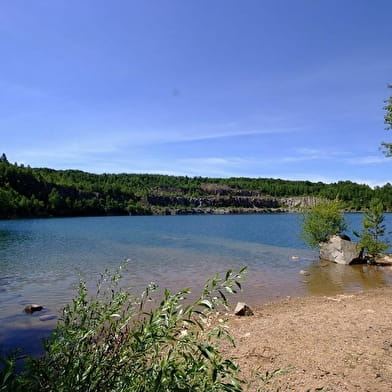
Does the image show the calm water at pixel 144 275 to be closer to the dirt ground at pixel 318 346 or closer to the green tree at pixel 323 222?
the green tree at pixel 323 222

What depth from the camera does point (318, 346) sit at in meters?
11.2

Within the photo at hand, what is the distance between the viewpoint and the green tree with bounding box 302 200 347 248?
3841 cm

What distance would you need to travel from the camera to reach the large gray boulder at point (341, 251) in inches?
1396

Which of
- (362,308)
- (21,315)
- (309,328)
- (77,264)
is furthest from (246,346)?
(77,264)

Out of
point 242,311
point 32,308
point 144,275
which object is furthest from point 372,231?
point 32,308

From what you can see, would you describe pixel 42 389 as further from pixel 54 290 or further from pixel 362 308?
pixel 54 290

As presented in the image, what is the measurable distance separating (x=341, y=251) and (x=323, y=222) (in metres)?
4.01

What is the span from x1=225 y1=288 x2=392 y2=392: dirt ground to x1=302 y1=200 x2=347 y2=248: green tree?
2134 centimetres

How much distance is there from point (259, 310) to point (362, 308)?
16.0 ft

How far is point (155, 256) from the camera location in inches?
1588

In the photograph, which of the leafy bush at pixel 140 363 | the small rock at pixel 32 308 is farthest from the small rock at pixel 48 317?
the leafy bush at pixel 140 363

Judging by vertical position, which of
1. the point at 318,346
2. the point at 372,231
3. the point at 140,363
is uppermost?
the point at 140,363

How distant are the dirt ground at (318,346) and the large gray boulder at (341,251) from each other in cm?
1849

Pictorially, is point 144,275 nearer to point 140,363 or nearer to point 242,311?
point 242,311
